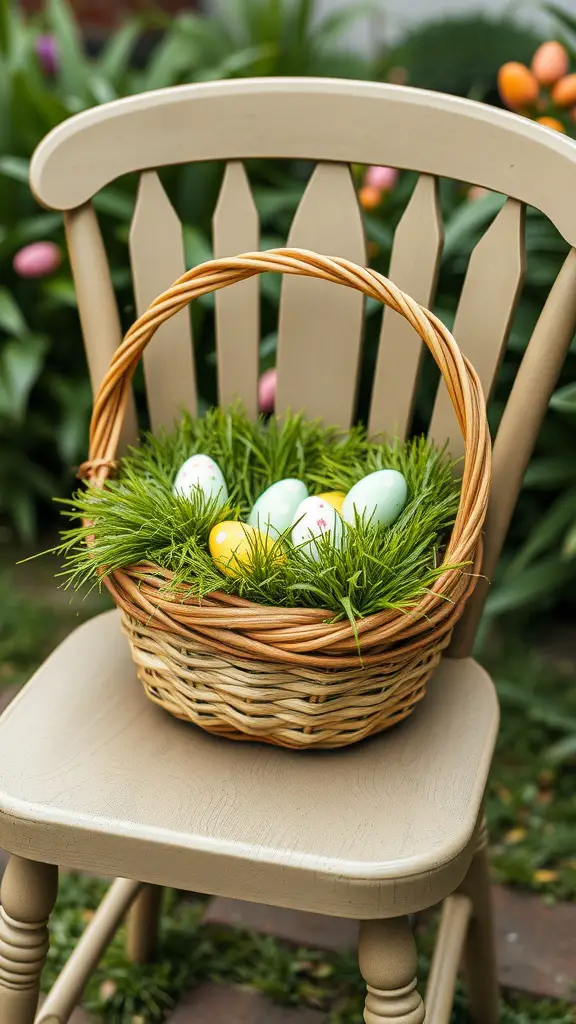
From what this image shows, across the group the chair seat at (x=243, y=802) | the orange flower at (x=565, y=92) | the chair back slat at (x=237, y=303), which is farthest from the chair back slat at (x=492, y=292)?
the orange flower at (x=565, y=92)

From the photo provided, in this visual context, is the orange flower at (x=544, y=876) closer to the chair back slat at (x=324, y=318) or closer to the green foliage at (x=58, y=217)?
the chair back slat at (x=324, y=318)

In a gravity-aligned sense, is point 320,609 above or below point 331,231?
below

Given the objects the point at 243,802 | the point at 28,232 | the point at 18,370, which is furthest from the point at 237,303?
the point at 28,232

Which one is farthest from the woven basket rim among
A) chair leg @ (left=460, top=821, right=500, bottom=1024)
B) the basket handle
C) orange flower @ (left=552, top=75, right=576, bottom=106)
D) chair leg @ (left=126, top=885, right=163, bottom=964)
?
orange flower @ (left=552, top=75, right=576, bottom=106)

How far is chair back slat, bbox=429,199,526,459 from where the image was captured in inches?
43.4

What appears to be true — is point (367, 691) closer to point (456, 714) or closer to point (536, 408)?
point (456, 714)

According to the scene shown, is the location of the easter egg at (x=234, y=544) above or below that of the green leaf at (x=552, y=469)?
above

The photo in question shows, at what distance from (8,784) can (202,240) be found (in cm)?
165

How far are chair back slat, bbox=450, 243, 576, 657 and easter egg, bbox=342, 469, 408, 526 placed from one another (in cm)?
15

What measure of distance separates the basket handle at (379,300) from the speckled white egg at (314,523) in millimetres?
119

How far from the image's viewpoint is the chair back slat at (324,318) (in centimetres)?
118

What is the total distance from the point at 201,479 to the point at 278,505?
87 mm

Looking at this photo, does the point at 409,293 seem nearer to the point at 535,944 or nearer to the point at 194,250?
the point at 535,944

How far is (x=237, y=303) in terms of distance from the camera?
1221mm
